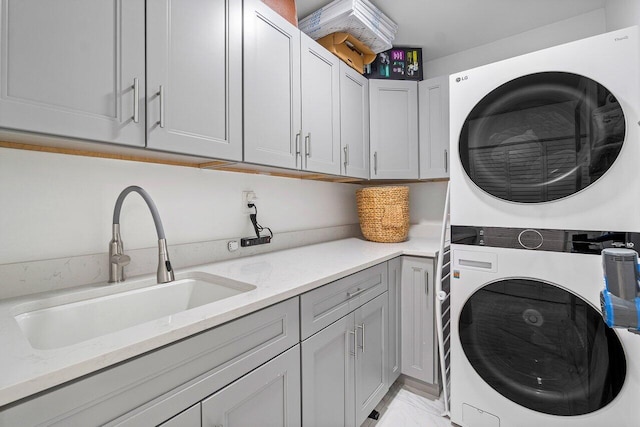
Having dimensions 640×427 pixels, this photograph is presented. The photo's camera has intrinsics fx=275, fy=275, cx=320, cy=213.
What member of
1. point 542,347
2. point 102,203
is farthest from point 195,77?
point 542,347

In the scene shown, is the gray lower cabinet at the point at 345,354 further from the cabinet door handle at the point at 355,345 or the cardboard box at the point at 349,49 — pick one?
the cardboard box at the point at 349,49

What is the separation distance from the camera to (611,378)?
1110 millimetres

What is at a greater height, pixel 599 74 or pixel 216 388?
pixel 599 74

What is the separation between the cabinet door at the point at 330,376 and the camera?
1.08 meters

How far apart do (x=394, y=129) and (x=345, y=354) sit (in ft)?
5.80

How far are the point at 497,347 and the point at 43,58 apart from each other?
6.70 ft

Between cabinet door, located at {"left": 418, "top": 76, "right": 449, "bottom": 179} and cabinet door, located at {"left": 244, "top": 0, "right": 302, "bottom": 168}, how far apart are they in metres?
1.21

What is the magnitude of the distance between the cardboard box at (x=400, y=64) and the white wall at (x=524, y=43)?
364 millimetres

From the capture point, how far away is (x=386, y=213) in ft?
7.02

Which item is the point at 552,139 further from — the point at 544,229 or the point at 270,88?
the point at 270,88

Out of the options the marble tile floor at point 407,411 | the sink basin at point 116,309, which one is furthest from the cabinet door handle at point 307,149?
the marble tile floor at point 407,411

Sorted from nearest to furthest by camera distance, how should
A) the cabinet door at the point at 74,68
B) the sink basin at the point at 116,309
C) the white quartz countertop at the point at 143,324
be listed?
the white quartz countertop at the point at 143,324 < the cabinet door at the point at 74,68 < the sink basin at the point at 116,309

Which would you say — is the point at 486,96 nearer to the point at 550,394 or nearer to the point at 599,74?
the point at 599,74

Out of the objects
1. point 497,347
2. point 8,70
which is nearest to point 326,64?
point 8,70
